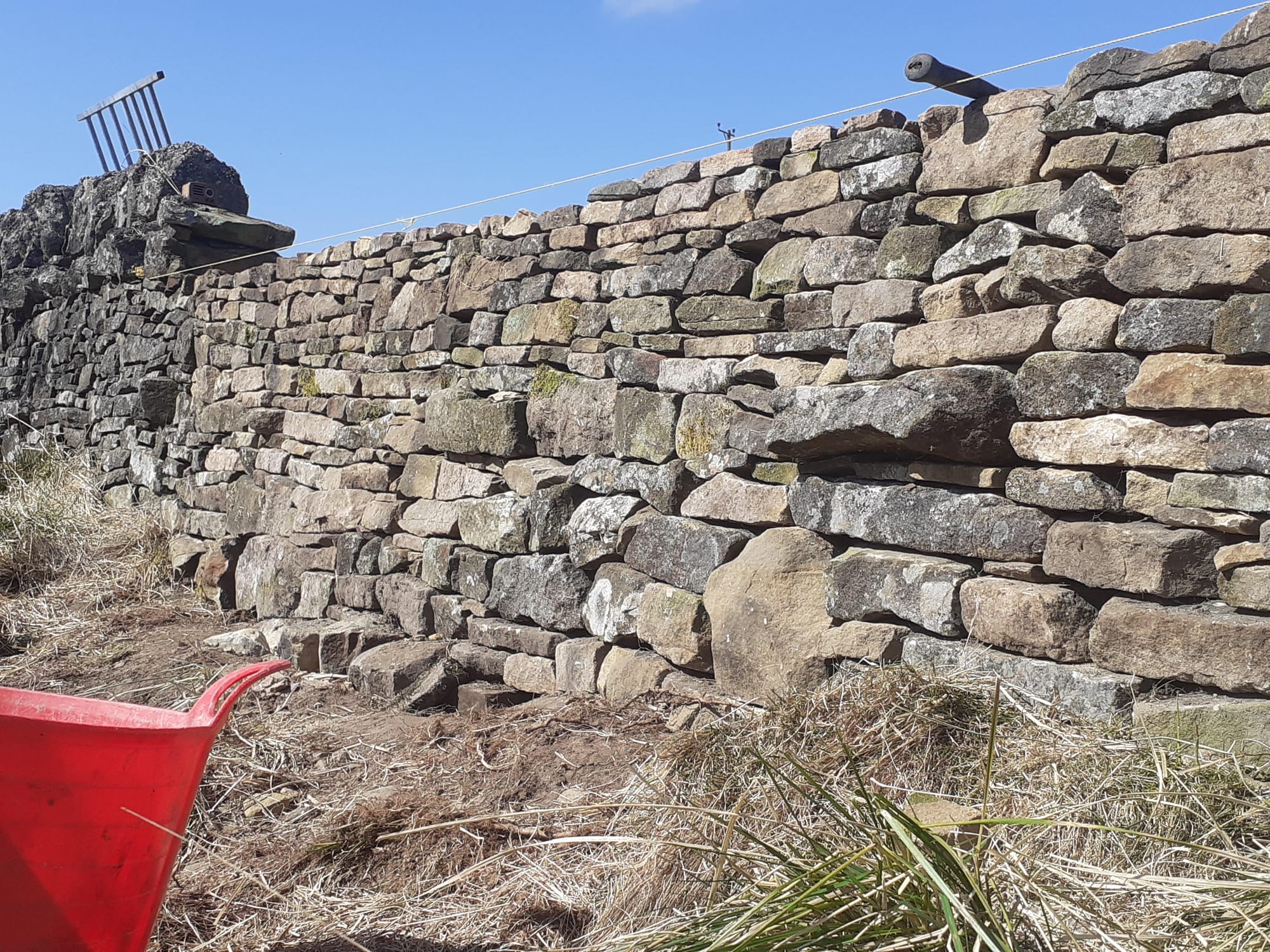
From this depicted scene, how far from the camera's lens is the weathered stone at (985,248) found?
3316 mm

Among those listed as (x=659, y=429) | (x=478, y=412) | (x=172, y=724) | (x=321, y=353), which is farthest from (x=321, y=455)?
(x=172, y=724)

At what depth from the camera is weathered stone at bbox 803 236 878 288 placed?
12.4ft

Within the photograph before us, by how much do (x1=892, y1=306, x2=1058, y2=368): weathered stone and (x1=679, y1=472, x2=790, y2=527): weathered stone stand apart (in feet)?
2.12

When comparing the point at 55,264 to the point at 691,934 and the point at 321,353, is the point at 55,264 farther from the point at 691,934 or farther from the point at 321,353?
the point at 691,934

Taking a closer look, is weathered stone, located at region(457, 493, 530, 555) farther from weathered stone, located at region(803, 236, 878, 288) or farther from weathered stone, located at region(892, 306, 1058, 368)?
weathered stone, located at region(892, 306, 1058, 368)

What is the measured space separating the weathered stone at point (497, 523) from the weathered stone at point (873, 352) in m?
1.73

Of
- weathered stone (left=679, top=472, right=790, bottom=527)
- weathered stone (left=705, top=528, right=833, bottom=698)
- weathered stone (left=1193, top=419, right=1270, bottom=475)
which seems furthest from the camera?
weathered stone (left=679, top=472, right=790, bottom=527)

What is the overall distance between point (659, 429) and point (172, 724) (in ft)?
7.31

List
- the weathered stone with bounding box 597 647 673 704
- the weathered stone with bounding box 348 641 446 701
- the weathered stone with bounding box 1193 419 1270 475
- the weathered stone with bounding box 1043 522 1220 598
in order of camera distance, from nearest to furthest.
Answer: the weathered stone with bounding box 1193 419 1270 475 → the weathered stone with bounding box 1043 522 1220 598 → the weathered stone with bounding box 597 647 673 704 → the weathered stone with bounding box 348 641 446 701

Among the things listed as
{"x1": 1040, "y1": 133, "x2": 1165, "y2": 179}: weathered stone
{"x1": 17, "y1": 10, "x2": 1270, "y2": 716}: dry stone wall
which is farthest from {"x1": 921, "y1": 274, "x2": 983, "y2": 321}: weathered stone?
{"x1": 1040, "y1": 133, "x2": 1165, "y2": 179}: weathered stone

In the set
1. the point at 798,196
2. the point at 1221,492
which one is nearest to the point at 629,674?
the point at 798,196

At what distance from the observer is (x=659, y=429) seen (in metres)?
4.35

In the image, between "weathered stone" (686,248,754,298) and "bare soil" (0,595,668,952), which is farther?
"weathered stone" (686,248,754,298)

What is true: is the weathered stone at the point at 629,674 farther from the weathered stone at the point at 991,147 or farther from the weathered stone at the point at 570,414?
the weathered stone at the point at 991,147
